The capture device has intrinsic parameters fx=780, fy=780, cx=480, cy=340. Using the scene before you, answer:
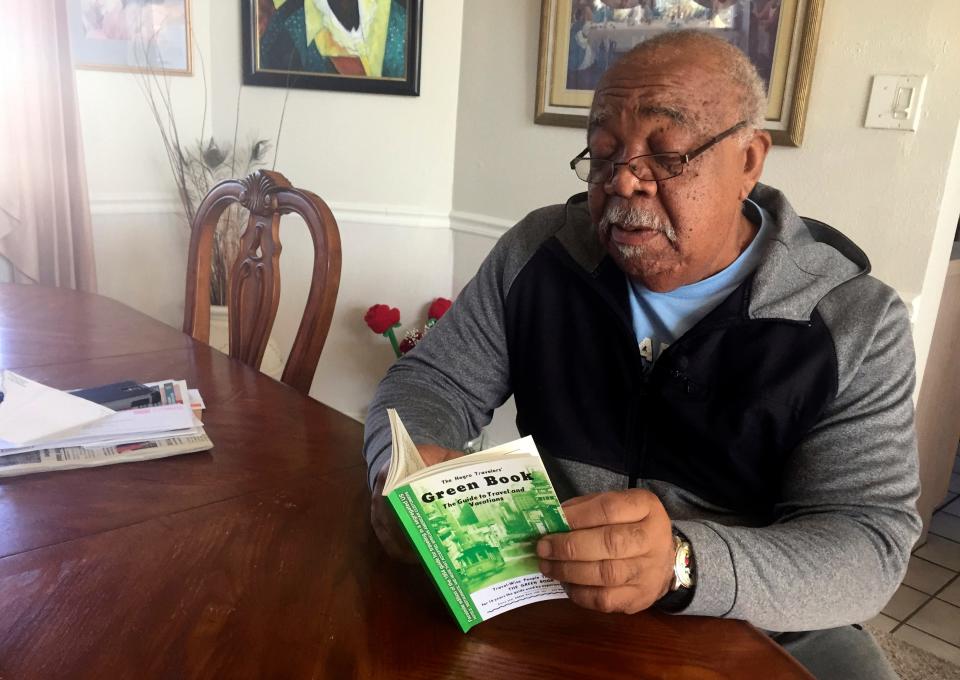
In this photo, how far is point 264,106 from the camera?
2666mm

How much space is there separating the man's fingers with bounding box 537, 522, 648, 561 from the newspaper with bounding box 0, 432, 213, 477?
55 cm

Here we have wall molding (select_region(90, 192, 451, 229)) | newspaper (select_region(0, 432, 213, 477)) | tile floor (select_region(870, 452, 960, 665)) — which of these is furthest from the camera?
wall molding (select_region(90, 192, 451, 229))

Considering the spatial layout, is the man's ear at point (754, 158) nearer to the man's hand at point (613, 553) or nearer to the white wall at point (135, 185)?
the man's hand at point (613, 553)

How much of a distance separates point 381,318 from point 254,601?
1863 mm

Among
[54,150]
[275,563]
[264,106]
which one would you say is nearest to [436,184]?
[264,106]

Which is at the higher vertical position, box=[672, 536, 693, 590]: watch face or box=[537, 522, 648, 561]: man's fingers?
box=[537, 522, 648, 561]: man's fingers

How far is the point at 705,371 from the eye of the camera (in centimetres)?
107

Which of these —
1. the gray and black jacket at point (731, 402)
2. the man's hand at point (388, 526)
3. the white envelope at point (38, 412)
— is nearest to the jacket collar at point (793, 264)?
the gray and black jacket at point (731, 402)

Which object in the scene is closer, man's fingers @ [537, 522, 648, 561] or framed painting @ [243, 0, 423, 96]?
man's fingers @ [537, 522, 648, 561]

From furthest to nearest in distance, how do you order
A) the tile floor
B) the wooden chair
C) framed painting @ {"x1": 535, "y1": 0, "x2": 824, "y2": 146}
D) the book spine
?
the tile floor, framed painting @ {"x1": 535, "y1": 0, "x2": 824, "y2": 146}, the wooden chair, the book spine

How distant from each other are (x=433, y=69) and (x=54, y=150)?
122 cm

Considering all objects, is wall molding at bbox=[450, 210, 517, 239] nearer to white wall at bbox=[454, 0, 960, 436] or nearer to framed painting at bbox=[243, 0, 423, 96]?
framed painting at bbox=[243, 0, 423, 96]

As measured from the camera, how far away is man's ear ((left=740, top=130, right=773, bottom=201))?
1.08 metres

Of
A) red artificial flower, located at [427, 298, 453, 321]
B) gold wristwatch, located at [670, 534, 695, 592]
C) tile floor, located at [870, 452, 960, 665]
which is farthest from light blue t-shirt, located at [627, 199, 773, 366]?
red artificial flower, located at [427, 298, 453, 321]
